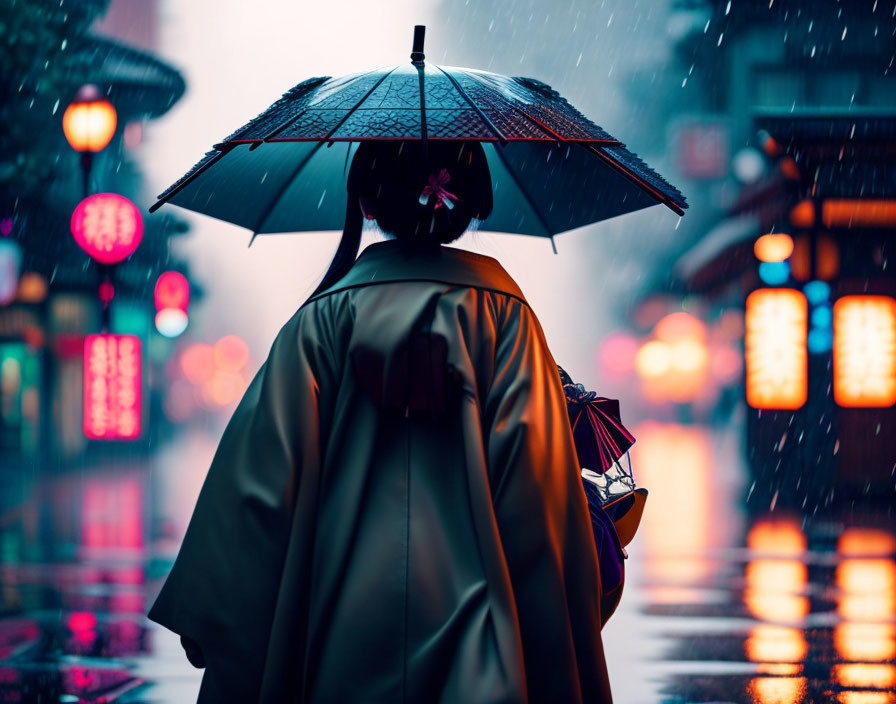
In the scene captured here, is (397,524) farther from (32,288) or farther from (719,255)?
(719,255)

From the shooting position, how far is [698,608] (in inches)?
265

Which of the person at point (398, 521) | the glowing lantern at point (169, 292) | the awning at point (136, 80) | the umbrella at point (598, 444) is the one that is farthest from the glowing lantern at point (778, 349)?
the awning at point (136, 80)

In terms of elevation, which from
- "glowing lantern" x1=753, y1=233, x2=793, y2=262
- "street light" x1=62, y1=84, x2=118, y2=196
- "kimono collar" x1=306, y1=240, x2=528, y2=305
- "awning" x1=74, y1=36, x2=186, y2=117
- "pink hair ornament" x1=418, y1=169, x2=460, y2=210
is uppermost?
"awning" x1=74, y1=36, x2=186, y2=117

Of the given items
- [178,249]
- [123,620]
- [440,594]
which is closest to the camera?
[440,594]

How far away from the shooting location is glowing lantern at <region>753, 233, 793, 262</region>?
13.3 meters

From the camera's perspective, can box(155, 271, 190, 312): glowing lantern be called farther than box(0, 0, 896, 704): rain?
Yes

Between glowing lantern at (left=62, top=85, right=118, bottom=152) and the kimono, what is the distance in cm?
1274

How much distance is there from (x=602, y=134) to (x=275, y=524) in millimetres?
1320

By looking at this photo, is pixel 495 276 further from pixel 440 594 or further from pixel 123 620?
pixel 123 620

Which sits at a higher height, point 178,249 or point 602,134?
point 178,249

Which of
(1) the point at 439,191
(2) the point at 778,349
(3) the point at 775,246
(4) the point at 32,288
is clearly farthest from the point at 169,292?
(1) the point at 439,191

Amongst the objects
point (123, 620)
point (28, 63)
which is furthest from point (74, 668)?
point (28, 63)

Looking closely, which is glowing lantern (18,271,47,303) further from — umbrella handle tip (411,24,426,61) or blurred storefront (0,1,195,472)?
umbrella handle tip (411,24,426,61)

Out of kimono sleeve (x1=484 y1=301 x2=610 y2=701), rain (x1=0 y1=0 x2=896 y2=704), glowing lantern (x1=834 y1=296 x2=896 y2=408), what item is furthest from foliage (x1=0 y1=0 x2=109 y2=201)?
kimono sleeve (x1=484 y1=301 x2=610 y2=701)
